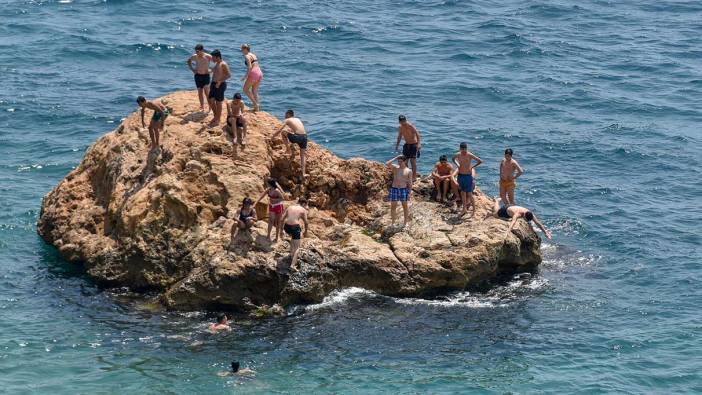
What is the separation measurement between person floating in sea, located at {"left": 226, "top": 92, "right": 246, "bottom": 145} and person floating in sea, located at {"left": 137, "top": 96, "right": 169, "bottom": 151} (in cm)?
179

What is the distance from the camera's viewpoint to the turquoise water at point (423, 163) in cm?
2472

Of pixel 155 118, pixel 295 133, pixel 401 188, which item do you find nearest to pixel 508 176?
pixel 401 188

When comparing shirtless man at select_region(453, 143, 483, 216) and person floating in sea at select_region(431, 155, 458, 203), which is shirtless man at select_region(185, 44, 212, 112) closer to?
person floating in sea at select_region(431, 155, 458, 203)

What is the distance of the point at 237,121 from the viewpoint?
95.8 feet

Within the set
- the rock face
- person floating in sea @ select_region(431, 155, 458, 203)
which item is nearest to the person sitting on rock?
the rock face

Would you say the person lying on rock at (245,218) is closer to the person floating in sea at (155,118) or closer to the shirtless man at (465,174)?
the person floating in sea at (155,118)

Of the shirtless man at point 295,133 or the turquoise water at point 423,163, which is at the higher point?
the shirtless man at point 295,133

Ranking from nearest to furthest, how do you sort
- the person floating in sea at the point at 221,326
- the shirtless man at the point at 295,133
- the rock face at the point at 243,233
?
the person floating in sea at the point at 221,326, the rock face at the point at 243,233, the shirtless man at the point at 295,133

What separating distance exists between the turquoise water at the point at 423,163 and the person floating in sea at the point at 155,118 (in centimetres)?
420

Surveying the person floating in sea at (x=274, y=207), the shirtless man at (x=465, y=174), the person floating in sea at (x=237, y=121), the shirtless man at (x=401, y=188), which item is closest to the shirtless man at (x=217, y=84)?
the person floating in sea at (x=237, y=121)

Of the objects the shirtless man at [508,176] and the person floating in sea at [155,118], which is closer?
the person floating in sea at [155,118]

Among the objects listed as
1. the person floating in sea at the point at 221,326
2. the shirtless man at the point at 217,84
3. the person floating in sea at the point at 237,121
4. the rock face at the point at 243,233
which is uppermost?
the shirtless man at the point at 217,84

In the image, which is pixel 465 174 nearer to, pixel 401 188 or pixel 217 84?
pixel 401 188

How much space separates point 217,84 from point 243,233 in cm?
475
